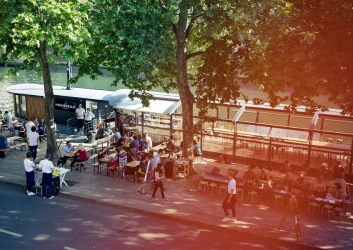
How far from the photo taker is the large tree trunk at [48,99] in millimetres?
17594

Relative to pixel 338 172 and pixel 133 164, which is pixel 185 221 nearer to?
pixel 133 164

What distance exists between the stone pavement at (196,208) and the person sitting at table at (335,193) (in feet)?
2.78

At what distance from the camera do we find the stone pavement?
12.2 m

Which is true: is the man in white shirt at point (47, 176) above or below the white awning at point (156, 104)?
below

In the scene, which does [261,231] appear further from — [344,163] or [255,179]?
[344,163]

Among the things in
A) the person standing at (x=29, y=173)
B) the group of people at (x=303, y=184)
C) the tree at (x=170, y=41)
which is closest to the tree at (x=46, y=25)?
the tree at (x=170, y=41)

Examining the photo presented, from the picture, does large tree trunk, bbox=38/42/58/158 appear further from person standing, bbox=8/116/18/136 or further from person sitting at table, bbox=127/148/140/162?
person standing, bbox=8/116/18/136

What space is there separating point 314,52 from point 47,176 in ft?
33.4

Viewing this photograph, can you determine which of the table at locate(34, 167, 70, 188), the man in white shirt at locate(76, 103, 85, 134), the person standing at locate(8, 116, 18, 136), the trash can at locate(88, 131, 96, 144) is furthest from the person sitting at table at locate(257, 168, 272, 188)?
the person standing at locate(8, 116, 18, 136)

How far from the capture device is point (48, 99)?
18562 mm

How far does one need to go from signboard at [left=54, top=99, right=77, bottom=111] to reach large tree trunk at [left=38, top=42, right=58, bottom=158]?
694 cm

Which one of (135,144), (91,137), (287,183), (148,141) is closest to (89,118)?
(91,137)

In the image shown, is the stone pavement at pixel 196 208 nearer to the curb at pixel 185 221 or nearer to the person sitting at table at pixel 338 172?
the curb at pixel 185 221

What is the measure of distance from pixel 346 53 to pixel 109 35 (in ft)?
29.3
